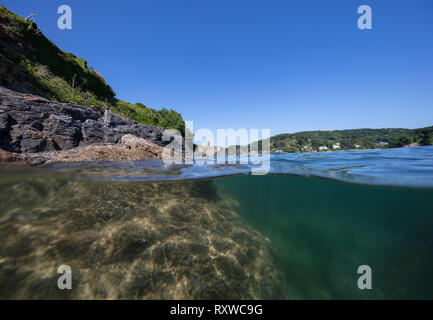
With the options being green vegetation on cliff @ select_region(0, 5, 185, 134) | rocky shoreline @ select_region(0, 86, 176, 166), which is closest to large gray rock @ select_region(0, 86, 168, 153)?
rocky shoreline @ select_region(0, 86, 176, 166)

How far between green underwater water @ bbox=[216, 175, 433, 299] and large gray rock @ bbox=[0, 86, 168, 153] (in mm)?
9543

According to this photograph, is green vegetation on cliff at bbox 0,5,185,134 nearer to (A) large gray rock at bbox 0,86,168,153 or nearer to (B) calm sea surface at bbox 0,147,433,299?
(A) large gray rock at bbox 0,86,168,153

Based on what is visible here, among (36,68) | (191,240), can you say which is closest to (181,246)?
(191,240)

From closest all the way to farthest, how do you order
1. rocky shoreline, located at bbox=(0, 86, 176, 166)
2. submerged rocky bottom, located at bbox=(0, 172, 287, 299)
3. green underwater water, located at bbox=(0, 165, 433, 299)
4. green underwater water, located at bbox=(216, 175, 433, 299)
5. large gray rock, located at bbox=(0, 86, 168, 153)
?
submerged rocky bottom, located at bbox=(0, 172, 287, 299), green underwater water, located at bbox=(0, 165, 433, 299), green underwater water, located at bbox=(216, 175, 433, 299), rocky shoreline, located at bbox=(0, 86, 176, 166), large gray rock, located at bbox=(0, 86, 168, 153)

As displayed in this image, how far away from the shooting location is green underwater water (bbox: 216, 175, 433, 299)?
3.96m

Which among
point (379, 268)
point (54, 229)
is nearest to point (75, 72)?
point (54, 229)

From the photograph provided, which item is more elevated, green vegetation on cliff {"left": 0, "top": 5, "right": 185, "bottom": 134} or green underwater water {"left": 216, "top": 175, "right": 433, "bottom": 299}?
green vegetation on cliff {"left": 0, "top": 5, "right": 185, "bottom": 134}

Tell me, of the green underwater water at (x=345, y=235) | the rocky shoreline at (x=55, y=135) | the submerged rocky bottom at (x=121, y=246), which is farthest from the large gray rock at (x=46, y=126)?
the green underwater water at (x=345, y=235)

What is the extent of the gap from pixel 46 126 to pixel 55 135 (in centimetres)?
66

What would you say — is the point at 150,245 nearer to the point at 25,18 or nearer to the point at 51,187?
the point at 51,187

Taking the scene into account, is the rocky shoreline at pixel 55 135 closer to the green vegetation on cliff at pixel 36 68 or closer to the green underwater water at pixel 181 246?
the green underwater water at pixel 181 246

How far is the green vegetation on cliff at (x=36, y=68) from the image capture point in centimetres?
1046

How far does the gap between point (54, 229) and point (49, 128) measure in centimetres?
812

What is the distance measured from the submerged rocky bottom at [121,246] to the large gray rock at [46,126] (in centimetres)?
337
